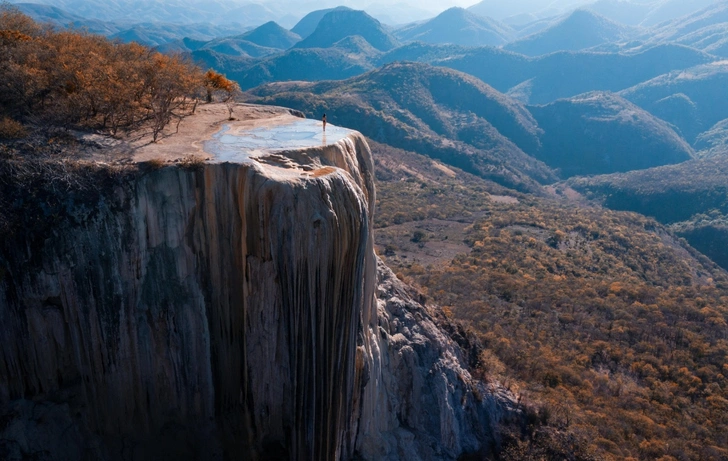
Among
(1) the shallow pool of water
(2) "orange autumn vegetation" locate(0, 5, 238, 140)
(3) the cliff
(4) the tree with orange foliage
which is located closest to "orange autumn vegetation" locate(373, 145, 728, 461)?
(3) the cliff

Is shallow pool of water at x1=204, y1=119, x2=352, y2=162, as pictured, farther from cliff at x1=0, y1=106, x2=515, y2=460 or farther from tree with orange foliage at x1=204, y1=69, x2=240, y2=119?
tree with orange foliage at x1=204, y1=69, x2=240, y2=119

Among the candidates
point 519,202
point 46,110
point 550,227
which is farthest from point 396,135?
point 46,110

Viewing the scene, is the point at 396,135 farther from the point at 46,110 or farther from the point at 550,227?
the point at 46,110

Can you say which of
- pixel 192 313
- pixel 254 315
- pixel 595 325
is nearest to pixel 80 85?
pixel 192 313

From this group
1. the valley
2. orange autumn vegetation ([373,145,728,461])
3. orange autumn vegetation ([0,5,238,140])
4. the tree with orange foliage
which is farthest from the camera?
orange autumn vegetation ([373,145,728,461])

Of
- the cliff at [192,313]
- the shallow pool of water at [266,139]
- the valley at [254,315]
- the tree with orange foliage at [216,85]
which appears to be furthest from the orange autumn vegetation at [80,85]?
the tree with orange foliage at [216,85]

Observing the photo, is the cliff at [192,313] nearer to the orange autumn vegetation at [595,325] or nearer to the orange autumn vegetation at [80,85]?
the orange autumn vegetation at [80,85]

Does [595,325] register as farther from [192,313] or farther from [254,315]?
[192,313]
